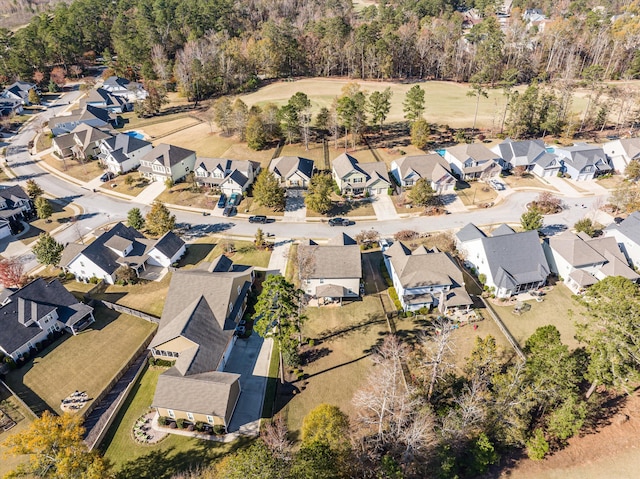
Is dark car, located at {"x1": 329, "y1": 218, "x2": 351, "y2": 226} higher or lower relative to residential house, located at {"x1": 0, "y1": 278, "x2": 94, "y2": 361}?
lower

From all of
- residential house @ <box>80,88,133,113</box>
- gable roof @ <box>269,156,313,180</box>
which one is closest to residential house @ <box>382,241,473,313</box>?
gable roof @ <box>269,156,313,180</box>

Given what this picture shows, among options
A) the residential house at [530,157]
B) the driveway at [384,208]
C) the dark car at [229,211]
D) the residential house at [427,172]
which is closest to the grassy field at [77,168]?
the dark car at [229,211]

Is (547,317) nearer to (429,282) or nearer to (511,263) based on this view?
(511,263)

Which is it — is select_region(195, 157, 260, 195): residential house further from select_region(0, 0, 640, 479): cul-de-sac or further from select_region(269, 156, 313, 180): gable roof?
select_region(269, 156, 313, 180): gable roof

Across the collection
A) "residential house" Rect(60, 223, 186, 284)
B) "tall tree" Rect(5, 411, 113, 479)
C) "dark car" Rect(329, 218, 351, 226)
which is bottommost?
"dark car" Rect(329, 218, 351, 226)

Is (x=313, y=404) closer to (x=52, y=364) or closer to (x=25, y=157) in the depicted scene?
(x=52, y=364)

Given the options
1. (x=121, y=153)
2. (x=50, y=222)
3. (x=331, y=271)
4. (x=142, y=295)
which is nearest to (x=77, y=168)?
(x=121, y=153)
